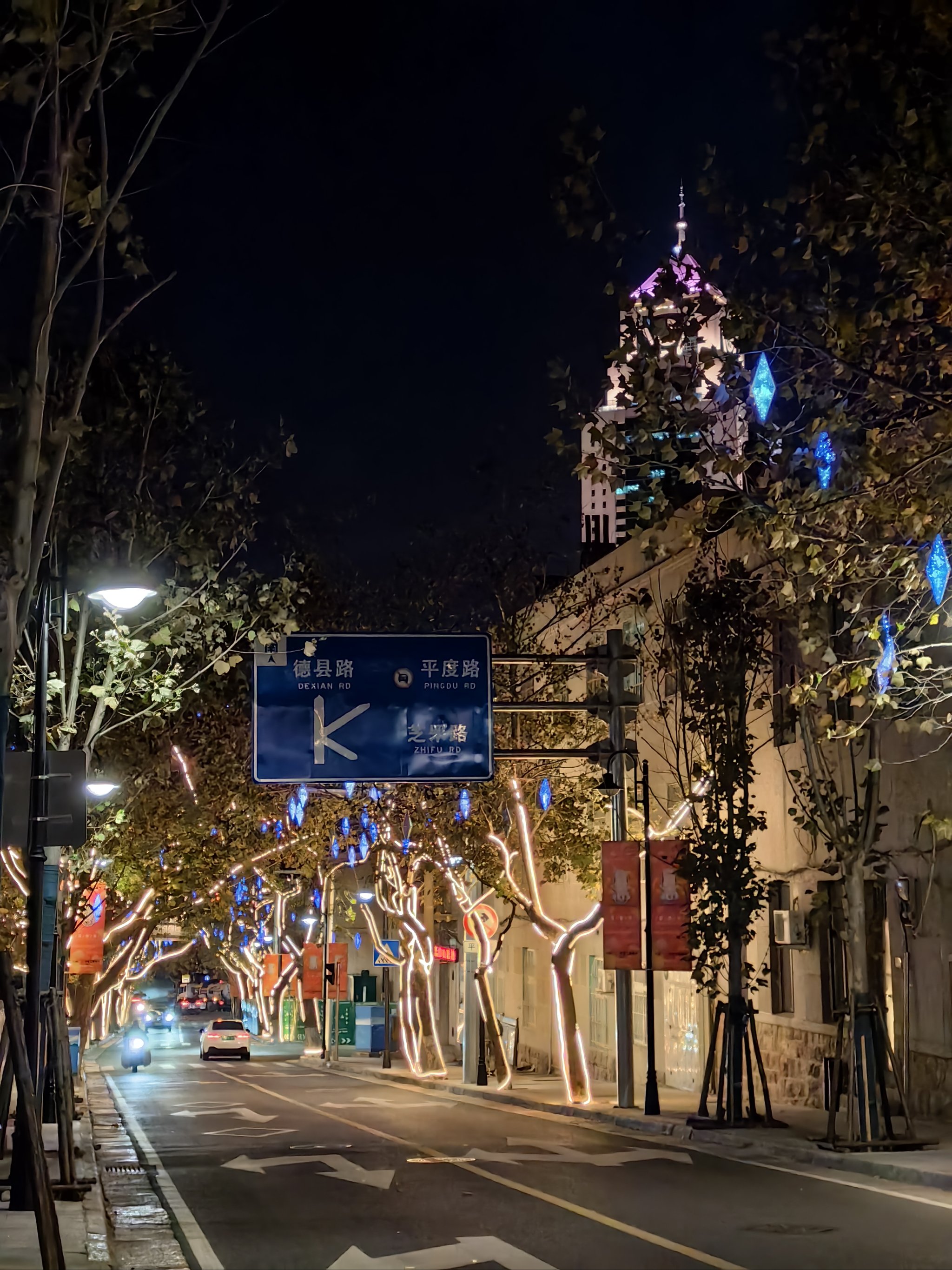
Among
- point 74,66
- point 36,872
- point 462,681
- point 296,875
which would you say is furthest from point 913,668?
point 296,875

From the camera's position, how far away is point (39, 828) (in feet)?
42.8

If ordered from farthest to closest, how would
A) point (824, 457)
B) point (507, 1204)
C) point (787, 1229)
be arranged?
point (507, 1204) < point (787, 1229) < point (824, 457)

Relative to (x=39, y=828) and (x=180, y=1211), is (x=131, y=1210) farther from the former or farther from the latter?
(x=39, y=828)

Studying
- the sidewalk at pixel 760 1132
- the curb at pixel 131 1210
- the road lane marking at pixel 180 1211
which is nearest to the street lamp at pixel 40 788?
the curb at pixel 131 1210

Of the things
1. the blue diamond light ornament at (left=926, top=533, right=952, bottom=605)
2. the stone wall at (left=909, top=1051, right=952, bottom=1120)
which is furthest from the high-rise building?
the stone wall at (left=909, top=1051, right=952, bottom=1120)

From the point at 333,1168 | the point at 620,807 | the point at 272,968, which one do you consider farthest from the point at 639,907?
the point at 272,968

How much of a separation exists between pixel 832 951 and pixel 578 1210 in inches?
457

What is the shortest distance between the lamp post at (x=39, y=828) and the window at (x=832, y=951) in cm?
1219

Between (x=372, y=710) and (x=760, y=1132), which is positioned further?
(x=372, y=710)

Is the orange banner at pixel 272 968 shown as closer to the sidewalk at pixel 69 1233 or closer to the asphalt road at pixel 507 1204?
the asphalt road at pixel 507 1204

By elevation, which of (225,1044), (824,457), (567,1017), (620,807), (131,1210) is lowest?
(225,1044)

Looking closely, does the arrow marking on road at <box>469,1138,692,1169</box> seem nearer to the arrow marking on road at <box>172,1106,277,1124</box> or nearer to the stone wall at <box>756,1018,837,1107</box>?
the stone wall at <box>756,1018,837,1107</box>

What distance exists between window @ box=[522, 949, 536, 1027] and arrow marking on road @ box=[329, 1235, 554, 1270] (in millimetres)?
28908

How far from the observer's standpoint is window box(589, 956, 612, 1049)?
33.2m
